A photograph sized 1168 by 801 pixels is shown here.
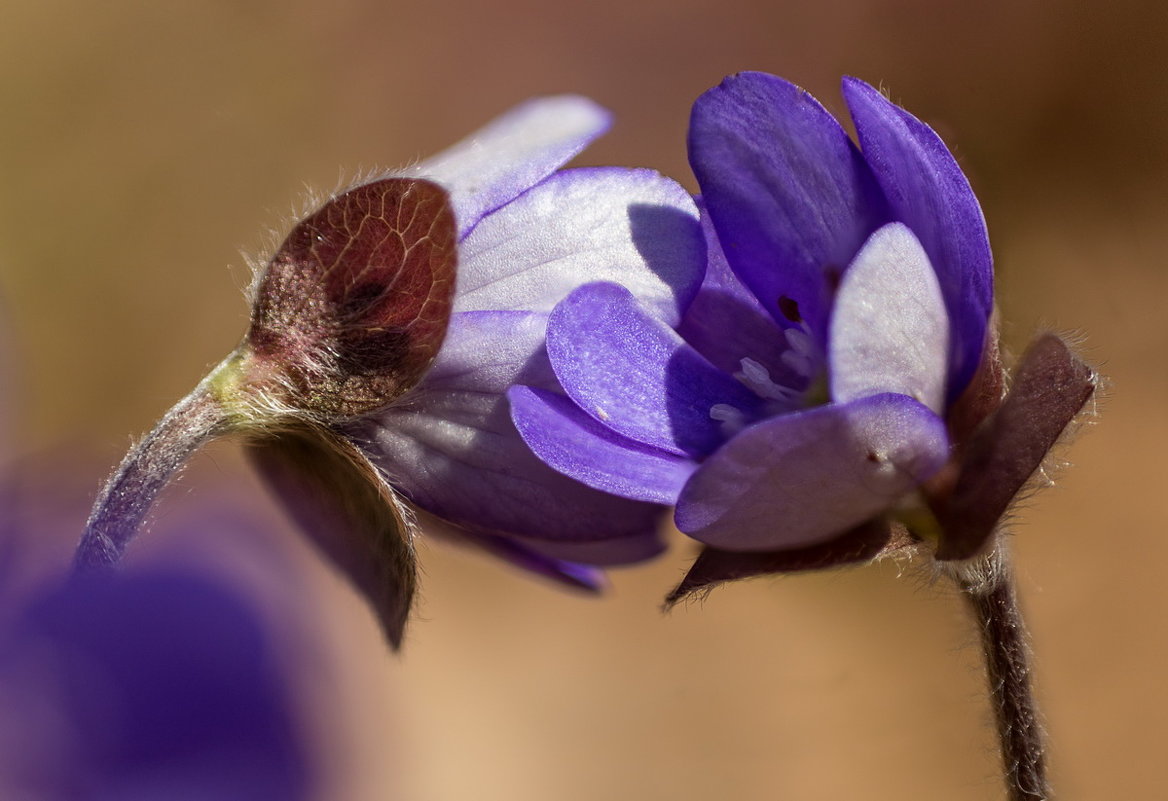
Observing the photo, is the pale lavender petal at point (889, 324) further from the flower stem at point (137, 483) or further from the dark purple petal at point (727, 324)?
the flower stem at point (137, 483)

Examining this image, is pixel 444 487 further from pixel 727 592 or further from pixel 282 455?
pixel 727 592

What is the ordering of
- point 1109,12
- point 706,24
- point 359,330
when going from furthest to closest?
point 706,24
point 1109,12
point 359,330

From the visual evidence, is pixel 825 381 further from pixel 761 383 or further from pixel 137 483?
pixel 137 483

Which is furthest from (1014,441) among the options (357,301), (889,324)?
(357,301)

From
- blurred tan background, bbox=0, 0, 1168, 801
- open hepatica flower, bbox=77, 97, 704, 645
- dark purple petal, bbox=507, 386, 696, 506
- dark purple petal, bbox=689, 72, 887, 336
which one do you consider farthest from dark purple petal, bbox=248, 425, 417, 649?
blurred tan background, bbox=0, 0, 1168, 801

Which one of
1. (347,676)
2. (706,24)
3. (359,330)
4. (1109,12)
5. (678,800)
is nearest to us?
(359,330)

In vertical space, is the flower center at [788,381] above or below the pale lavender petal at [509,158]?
below

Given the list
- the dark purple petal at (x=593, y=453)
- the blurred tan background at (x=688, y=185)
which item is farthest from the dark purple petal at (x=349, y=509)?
the blurred tan background at (x=688, y=185)

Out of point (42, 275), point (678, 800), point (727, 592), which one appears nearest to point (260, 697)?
point (678, 800)
